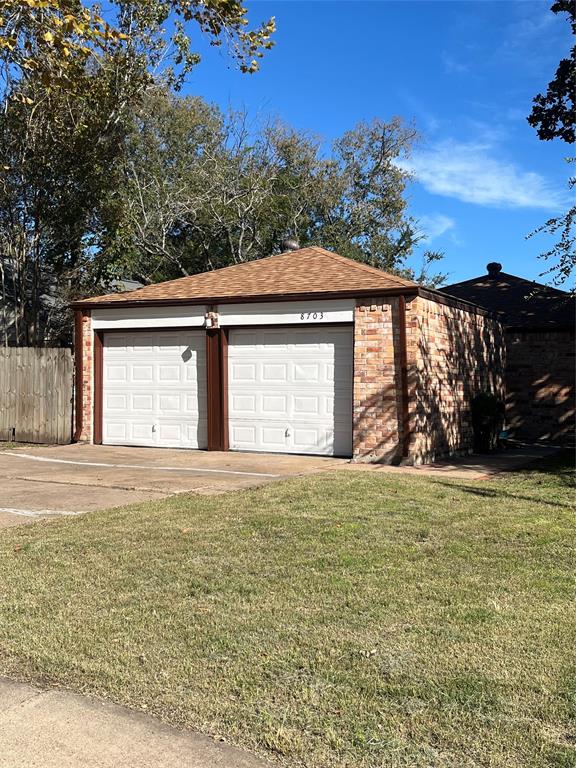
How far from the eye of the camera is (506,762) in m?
→ 2.91

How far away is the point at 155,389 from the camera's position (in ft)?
48.9

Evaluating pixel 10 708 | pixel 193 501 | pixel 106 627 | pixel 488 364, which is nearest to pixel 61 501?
pixel 193 501

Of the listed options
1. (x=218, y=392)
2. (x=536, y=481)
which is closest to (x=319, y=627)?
(x=536, y=481)

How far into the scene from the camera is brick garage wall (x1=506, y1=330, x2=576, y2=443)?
60.4 feet

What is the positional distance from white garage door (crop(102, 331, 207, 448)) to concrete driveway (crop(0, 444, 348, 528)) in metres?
0.47

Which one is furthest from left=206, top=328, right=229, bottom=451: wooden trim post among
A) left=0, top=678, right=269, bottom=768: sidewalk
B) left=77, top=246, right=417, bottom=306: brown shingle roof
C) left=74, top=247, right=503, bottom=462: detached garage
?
left=0, top=678, right=269, bottom=768: sidewalk

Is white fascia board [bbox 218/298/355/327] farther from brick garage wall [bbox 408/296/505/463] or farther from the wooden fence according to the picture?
the wooden fence

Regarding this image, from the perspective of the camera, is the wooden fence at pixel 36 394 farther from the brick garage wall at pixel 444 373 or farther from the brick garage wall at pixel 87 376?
the brick garage wall at pixel 444 373

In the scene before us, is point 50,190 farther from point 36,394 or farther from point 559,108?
point 559,108

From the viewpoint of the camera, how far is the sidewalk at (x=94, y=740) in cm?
298

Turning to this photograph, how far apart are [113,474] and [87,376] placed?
512 cm

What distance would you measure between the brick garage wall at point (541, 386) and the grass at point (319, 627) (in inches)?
453

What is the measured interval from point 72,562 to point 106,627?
153 cm

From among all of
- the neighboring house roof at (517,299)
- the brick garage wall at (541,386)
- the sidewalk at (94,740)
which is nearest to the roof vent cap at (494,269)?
the neighboring house roof at (517,299)
